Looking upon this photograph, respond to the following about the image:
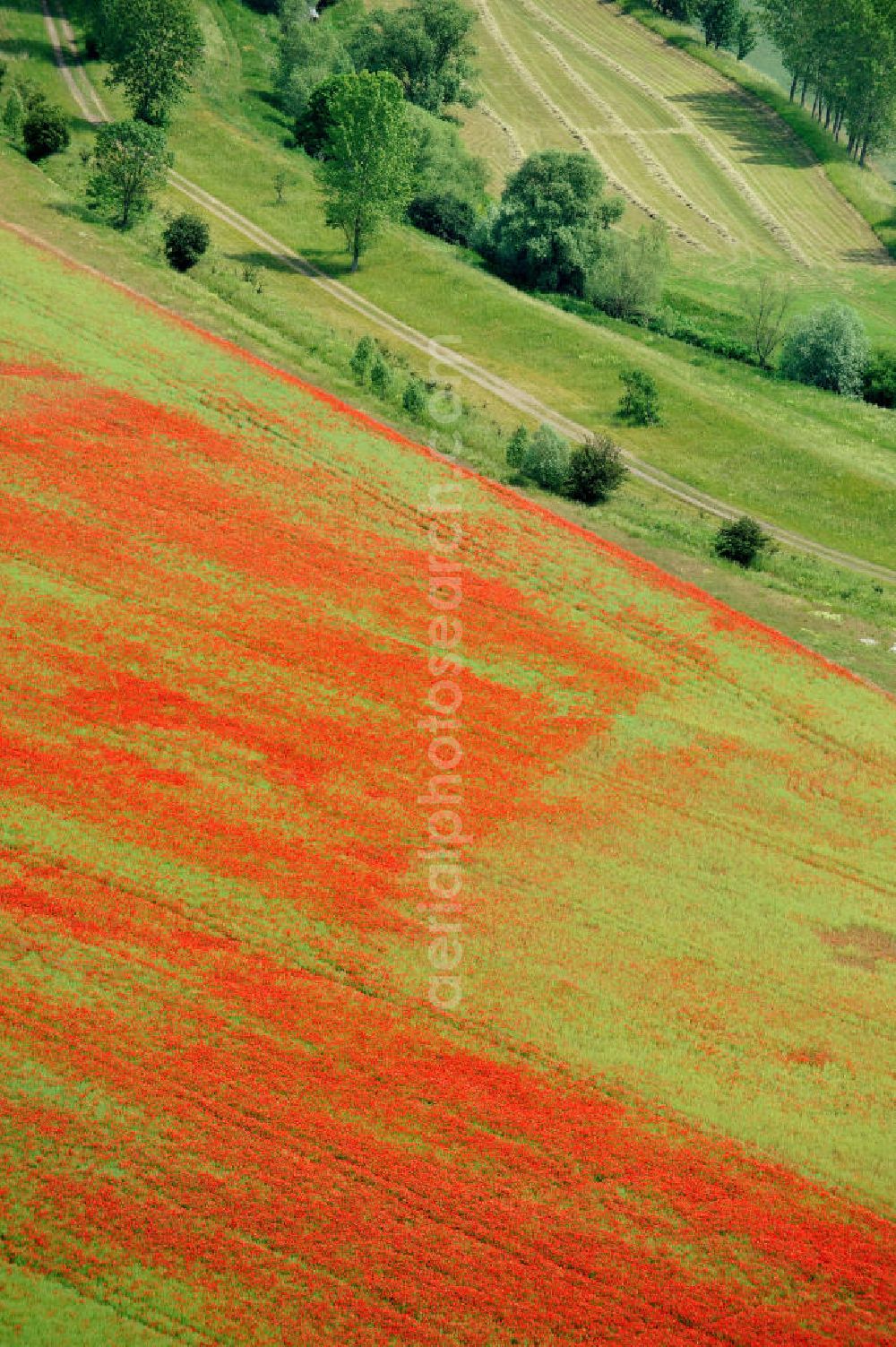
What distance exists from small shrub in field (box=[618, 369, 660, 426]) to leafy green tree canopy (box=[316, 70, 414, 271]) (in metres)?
26.0

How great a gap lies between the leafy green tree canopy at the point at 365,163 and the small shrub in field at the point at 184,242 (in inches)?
820

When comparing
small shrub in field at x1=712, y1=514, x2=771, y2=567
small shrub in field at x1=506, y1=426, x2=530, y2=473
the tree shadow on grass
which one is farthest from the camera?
the tree shadow on grass

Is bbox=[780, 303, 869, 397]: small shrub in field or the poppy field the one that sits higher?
bbox=[780, 303, 869, 397]: small shrub in field

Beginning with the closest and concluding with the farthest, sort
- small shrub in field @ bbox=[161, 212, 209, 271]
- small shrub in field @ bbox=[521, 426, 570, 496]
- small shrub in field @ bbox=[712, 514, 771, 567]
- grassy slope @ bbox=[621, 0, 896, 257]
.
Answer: small shrub in field @ bbox=[712, 514, 771, 567]
small shrub in field @ bbox=[521, 426, 570, 496]
small shrub in field @ bbox=[161, 212, 209, 271]
grassy slope @ bbox=[621, 0, 896, 257]

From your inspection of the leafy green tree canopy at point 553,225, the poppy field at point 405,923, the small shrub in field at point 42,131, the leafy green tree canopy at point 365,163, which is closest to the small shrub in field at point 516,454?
the poppy field at point 405,923

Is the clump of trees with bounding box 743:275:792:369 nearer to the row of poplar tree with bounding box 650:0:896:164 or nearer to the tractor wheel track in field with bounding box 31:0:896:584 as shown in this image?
the tractor wheel track in field with bounding box 31:0:896:584

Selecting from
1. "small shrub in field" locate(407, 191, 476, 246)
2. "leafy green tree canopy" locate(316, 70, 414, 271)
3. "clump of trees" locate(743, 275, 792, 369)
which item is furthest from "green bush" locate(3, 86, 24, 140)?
"clump of trees" locate(743, 275, 792, 369)

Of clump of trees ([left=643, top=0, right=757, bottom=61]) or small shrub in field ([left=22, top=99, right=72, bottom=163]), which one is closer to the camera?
small shrub in field ([left=22, top=99, right=72, bottom=163])

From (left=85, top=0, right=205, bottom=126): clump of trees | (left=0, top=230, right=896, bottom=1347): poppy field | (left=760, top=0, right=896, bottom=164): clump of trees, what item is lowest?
(left=0, top=230, right=896, bottom=1347): poppy field

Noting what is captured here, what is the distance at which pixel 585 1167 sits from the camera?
35.0 m

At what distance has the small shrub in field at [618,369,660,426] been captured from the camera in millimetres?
95438

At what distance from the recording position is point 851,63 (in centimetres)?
17350

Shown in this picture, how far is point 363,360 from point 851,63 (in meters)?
116

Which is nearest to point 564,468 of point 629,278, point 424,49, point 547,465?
point 547,465
